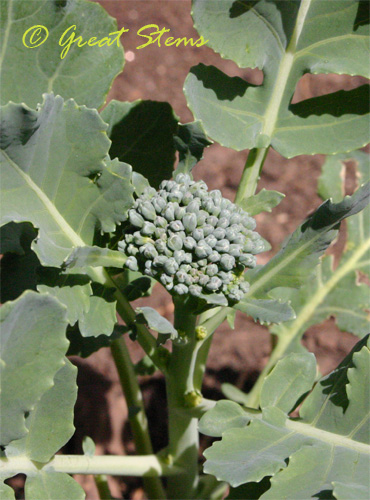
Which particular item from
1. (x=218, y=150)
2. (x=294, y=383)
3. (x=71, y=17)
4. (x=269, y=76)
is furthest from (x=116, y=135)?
(x=218, y=150)

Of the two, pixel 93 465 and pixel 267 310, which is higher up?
pixel 267 310

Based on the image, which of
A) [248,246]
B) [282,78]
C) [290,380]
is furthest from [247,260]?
[282,78]

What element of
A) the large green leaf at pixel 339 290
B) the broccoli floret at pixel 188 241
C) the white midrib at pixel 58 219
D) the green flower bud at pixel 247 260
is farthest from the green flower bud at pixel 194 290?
the large green leaf at pixel 339 290

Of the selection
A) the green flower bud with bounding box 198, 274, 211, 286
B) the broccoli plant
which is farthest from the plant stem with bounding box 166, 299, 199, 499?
the green flower bud with bounding box 198, 274, 211, 286

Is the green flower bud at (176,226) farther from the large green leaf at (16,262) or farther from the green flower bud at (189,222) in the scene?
the large green leaf at (16,262)

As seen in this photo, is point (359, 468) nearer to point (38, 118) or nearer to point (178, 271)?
point (178, 271)

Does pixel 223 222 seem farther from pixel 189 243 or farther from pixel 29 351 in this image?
pixel 29 351
